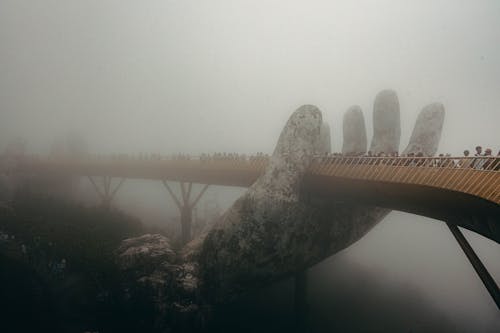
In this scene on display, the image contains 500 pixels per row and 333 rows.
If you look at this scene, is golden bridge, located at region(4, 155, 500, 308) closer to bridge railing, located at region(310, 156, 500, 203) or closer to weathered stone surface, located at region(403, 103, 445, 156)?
bridge railing, located at region(310, 156, 500, 203)

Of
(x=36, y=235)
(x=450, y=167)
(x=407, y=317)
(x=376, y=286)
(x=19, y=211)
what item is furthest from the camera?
(x=376, y=286)

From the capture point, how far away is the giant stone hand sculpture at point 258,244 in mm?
16266

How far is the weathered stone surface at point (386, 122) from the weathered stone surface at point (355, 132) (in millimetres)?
1316

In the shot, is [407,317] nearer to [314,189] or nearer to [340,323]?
[340,323]

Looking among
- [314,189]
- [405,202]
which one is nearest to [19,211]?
[314,189]

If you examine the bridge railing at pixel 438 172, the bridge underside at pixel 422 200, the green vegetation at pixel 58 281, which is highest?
the bridge railing at pixel 438 172

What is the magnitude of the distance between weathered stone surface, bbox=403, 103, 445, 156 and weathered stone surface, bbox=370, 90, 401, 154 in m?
1.79

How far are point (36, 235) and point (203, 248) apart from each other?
393 inches

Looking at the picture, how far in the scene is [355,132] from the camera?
27.6m

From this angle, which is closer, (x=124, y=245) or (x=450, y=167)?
(x=450, y=167)

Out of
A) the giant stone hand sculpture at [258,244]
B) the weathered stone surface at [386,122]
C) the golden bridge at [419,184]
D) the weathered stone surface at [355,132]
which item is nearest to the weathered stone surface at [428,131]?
the weathered stone surface at [386,122]

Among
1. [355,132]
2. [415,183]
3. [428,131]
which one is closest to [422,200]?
[415,183]

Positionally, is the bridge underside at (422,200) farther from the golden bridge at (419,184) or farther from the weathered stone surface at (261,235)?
the weathered stone surface at (261,235)

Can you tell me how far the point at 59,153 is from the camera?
5491 cm
